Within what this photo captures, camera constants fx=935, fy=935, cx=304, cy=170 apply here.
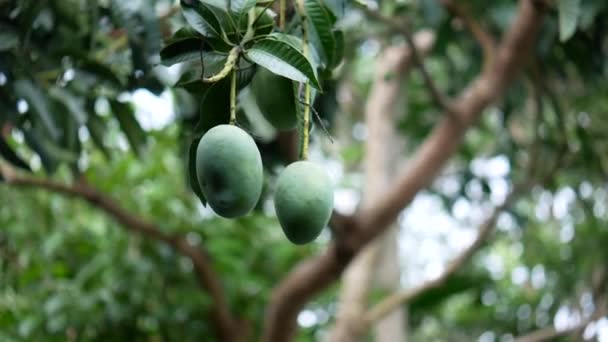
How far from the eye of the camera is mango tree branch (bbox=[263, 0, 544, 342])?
2.55m

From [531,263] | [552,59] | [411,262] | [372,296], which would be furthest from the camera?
[411,262]

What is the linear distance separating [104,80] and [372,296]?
195 cm

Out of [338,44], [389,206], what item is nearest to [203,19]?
[338,44]

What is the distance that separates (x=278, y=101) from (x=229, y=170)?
0.24 metres

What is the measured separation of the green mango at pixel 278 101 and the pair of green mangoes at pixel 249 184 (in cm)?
16

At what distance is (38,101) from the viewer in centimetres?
152

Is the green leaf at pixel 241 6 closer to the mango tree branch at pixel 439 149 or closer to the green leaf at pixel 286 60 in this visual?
the green leaf at pixel 286 60

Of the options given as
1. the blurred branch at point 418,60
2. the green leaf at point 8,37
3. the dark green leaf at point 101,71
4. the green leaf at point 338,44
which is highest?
the blurred branch at point 418,60

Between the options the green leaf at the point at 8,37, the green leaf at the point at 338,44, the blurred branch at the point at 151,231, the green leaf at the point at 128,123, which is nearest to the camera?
the green leaf at the point at 338,44

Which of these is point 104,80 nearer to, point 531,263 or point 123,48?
point 123,48

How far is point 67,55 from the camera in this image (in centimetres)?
163

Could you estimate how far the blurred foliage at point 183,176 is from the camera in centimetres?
163

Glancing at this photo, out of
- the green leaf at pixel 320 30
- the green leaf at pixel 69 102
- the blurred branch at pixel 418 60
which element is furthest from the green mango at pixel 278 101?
the blurred branch at pixel 418 60

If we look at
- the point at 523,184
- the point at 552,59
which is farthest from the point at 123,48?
the point at 523,184
